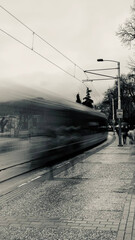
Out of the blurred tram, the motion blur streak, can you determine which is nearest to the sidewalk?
the motion blur streak

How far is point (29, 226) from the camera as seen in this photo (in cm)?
526

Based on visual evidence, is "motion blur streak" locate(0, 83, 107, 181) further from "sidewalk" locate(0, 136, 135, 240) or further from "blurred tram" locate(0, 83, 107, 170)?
"sidewalk" locate(0, 136, 135, 240)

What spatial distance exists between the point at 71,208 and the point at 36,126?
6049 mm

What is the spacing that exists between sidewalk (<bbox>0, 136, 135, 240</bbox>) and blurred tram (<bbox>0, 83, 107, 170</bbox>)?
4.27ft

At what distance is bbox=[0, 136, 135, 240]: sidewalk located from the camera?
192 inches

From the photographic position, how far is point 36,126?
12.2m

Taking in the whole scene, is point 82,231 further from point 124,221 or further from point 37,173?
point 37,173

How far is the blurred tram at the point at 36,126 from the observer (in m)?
10.2

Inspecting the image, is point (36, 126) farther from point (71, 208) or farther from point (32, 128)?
point (71, 208)

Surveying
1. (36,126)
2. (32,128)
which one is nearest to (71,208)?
(32,128)

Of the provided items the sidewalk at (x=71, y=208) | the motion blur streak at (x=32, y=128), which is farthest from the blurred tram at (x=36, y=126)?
the sidewalk at (x=71, y=208)

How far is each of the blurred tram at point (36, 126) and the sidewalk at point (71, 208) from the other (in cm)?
130

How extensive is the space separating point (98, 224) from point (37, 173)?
6.24 meters

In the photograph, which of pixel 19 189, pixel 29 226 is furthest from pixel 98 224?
pixel 19 189
